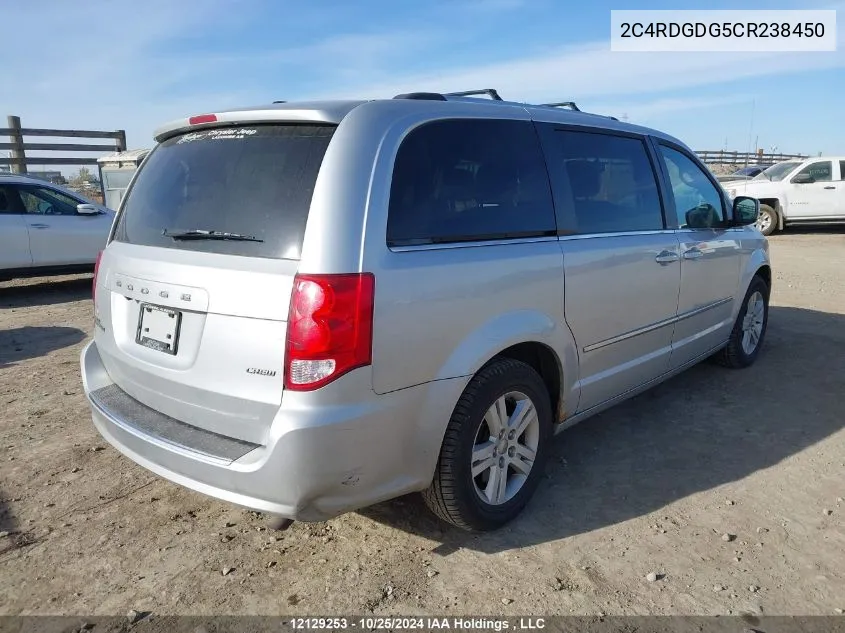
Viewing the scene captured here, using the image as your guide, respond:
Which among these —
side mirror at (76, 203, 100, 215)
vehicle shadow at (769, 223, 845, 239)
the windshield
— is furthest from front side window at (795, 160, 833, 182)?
side mirror at (76, 203, 100, 215)

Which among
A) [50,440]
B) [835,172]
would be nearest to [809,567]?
[50,440]

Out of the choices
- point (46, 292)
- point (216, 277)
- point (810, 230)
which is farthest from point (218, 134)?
point (810, 230)

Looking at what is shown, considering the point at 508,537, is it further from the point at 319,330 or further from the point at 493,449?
the point at 319,330

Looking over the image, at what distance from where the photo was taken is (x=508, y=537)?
9.41 ft

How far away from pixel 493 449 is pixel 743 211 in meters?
3.06

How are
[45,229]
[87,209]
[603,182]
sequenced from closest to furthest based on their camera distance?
[603,182] → [45,229] → [87,209]

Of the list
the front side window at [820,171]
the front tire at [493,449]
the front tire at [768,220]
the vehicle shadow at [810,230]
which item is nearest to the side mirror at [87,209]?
the front tire at [493,449]

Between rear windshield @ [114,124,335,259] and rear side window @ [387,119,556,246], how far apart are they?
0.34m

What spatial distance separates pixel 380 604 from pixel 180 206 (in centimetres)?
177

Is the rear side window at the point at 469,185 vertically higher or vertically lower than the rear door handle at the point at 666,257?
higher

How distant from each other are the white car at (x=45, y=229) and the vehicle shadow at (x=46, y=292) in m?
0.31

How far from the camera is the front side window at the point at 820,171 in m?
14.5

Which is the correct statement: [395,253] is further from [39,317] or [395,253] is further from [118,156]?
[118,156]

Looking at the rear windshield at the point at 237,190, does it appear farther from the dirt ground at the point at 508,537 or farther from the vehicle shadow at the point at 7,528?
the vehicle shadow at the point at 7,528
